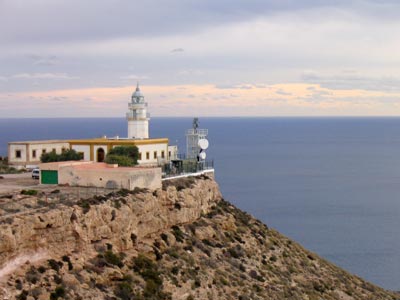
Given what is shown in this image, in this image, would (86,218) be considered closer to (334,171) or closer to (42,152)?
(42,152)

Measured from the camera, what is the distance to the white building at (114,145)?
44.8 meters

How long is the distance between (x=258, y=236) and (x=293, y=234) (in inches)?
1070

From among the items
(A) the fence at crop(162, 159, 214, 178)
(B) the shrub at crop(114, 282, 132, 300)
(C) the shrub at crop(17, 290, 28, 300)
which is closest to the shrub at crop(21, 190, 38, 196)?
(B) the shrub at crop(114, 282, 132, 300)

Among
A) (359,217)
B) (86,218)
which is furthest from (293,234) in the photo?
(86,218)

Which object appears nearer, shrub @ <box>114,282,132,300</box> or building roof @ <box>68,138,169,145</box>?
shrub @ <box>114,282,132,300</box>

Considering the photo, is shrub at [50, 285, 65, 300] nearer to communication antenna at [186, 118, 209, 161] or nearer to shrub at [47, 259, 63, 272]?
shrub at [47, 259, 63, 272]

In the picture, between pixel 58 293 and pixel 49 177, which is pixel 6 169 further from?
pixel 58 293

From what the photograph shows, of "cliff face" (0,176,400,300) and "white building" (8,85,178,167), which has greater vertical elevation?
"white building" (8,85,178,167)

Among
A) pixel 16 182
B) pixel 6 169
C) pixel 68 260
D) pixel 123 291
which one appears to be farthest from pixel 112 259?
pixel 6 169

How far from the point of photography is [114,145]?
43.6m

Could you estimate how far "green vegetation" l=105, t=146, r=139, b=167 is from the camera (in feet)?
132

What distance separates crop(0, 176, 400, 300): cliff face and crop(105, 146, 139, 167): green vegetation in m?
4.09

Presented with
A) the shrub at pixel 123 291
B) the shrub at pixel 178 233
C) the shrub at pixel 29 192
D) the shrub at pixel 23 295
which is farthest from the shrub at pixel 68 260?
the shrub at pixel 178 233

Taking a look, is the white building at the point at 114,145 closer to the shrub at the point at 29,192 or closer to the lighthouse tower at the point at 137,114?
the lighthouse tower at the point at 137,114
